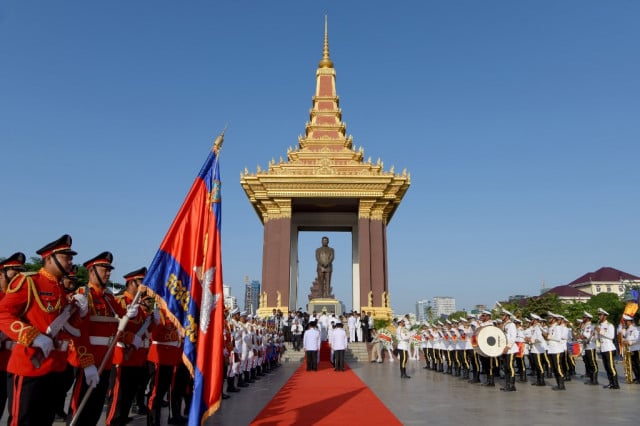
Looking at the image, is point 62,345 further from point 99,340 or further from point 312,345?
point 312,345

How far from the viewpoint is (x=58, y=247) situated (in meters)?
4.38

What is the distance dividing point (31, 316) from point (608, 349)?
39.2 feet

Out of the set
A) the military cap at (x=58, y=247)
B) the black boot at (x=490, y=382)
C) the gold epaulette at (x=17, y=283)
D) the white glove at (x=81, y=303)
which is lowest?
the black boot at (x=490, y=382)

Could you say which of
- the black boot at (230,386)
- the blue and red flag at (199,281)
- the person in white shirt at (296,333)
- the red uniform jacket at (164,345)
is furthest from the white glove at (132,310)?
the person in white shirt at (296,333)

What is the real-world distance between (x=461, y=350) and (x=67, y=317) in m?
11.7

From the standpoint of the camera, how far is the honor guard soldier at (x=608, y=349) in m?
10.7

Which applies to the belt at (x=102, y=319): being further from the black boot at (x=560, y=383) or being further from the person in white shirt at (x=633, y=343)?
the person in white shirt at (x=633, y=343)

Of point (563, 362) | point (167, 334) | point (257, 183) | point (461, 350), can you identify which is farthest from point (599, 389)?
point (257, 183)

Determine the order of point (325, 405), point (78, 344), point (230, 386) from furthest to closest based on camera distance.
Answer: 1. point (230, 386)
2. point (325, 405)
3. point (78, 344)

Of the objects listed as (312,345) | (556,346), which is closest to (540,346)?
(556,346)

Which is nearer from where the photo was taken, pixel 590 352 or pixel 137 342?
pixel 137 342

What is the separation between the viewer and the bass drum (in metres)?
11.2

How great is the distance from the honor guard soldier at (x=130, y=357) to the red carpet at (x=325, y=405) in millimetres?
1896

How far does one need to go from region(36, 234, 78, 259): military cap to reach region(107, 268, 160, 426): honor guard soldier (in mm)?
1394
